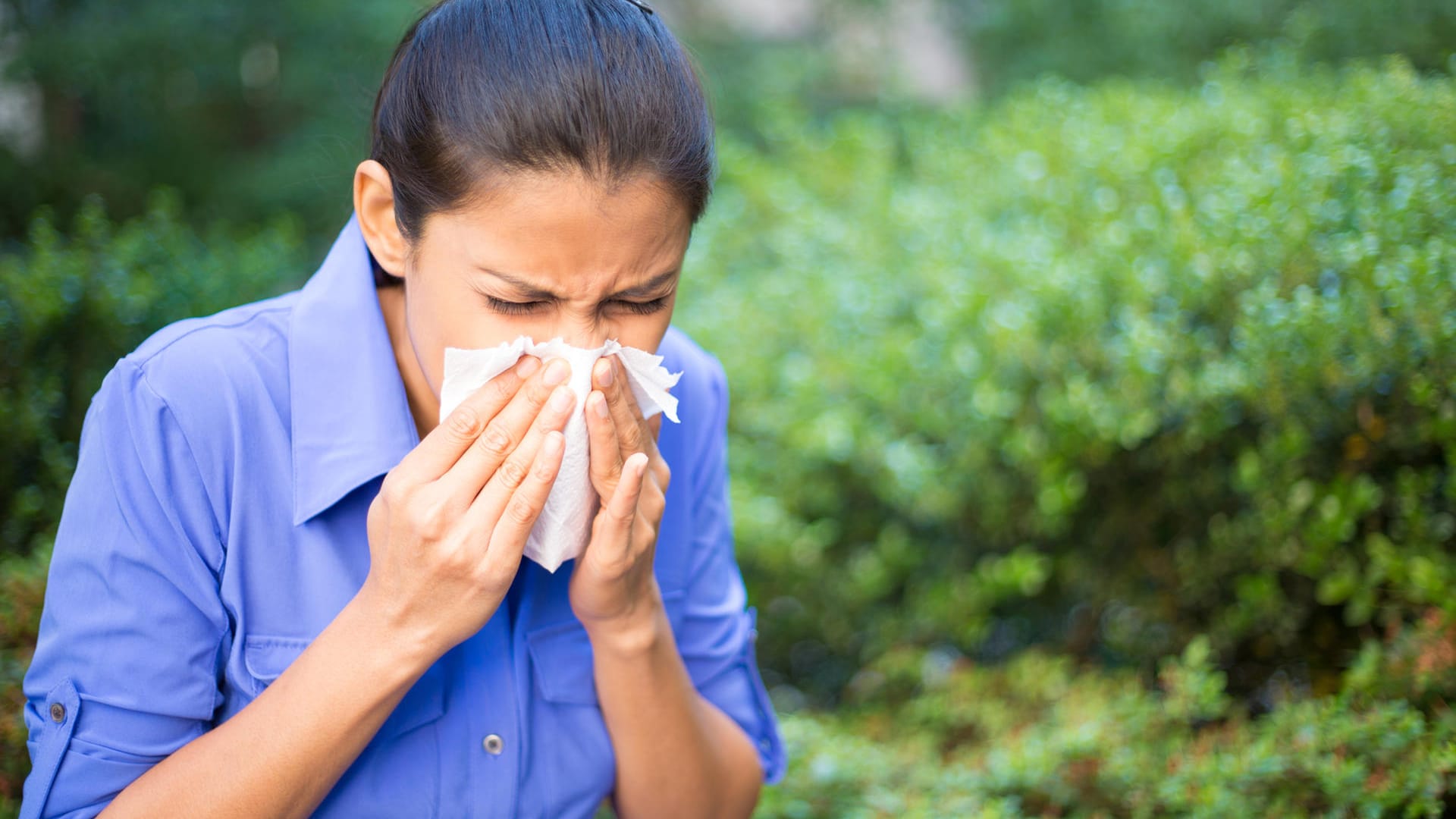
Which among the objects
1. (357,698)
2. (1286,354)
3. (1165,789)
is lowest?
(1165,789)

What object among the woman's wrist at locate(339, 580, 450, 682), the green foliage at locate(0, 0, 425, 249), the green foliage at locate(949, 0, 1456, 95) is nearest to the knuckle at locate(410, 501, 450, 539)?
the woman's wrist at locate(339, 580, 450, 682)

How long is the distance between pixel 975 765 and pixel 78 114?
4851 mm

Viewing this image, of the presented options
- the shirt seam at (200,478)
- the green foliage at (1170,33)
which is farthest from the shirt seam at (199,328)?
the green foliage at (1170,33)

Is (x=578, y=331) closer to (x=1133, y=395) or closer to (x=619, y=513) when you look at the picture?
(x=619, y=513)

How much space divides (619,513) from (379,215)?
0.60m

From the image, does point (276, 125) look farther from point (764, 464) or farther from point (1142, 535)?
point (1142, 535)

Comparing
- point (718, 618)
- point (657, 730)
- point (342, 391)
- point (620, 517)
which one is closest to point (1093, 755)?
point (718, 618)

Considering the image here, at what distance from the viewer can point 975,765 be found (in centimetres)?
258

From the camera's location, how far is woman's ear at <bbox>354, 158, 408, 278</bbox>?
1624 mm

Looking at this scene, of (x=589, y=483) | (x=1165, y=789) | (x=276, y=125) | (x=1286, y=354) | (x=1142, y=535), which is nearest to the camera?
(x=589, y=483)

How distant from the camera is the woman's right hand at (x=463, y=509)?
1.42m

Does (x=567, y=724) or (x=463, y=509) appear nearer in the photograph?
(x=463, y=509)

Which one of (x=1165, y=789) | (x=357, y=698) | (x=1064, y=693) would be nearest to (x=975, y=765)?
(x=1064, y=693)

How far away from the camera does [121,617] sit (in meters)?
1.41
